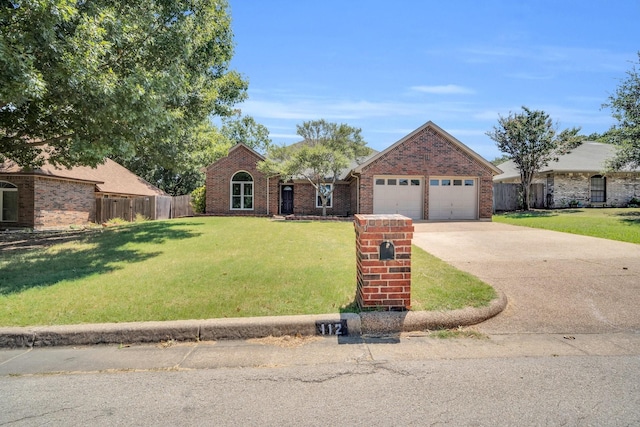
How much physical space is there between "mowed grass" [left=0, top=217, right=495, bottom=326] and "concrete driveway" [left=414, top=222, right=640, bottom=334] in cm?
55

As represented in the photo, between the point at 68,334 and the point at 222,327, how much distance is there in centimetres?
175

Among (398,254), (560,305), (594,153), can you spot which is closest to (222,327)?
(398,254)

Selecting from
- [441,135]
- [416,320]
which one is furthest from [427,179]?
[416,320]

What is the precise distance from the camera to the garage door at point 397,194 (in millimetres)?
19938

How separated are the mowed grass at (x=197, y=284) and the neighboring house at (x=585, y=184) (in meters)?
21.9

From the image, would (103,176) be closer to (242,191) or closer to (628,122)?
(242,191)

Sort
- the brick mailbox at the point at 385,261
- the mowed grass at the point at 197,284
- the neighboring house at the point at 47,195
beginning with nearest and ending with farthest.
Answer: the brick mailbox at the point at 385,261
the mowed grass at the point at 197,284
the neighboring house at the point at 47,195

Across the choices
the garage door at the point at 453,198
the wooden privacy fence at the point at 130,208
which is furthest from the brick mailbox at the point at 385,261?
the wooden privacy fence at the point at 130,208

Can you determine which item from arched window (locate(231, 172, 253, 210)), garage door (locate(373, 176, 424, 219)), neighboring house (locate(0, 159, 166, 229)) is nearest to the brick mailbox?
garage door (locate(373, 176, 424, 219))

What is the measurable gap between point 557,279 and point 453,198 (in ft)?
48.3

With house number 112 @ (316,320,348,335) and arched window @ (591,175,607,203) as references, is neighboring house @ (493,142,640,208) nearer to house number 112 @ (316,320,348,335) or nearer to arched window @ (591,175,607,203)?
arched window @ (591,175,607,203)

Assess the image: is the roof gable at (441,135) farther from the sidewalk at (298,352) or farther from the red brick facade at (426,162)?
the sidewalk at (298,352)

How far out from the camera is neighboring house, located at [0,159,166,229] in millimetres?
18500

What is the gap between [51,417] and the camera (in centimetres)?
266
